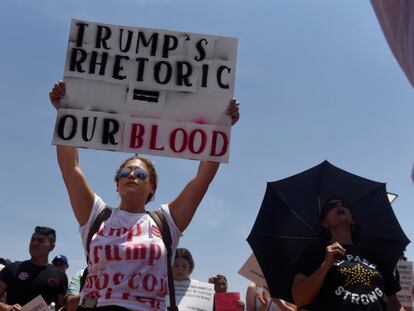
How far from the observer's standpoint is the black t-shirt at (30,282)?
639 centimetres

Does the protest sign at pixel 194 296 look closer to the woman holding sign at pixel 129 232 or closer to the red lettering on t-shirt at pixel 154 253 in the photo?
the woman holding sign at pixel 129 232

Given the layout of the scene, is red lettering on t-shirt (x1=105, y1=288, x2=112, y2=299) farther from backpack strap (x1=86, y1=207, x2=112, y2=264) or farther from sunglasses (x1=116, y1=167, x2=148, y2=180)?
sunglasses (x1=116, y1=167, x2=148, y2=180)

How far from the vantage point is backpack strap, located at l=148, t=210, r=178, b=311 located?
11.0ft

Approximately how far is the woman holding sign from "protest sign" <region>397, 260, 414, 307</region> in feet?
10.6

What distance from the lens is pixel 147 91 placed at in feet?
13.9

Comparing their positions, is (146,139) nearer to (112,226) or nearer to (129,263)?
(112,226)

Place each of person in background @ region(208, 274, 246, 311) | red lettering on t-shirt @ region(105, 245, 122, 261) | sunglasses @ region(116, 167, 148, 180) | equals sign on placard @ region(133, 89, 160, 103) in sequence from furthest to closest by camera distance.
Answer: person in background @ region(208, 274, 246, 311), equals sign on placard @ region(133, 89, 160, 103), sunglasses @ region(116, 167, 148, 180), red lettering on t-shirt @ region(105, 245, 122, 261)

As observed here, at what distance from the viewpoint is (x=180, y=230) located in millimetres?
3621

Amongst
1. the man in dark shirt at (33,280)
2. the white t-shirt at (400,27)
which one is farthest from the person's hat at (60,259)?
the white t-shirt at (400,27)

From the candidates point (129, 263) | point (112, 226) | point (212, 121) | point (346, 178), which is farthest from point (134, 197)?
point (346, 178)

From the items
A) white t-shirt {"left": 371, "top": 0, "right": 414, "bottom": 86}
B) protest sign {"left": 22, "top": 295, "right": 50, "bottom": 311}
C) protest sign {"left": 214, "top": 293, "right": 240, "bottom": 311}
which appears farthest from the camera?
protest sign {"left": 214, "top": 293, "right": 240, "bottom": 311}

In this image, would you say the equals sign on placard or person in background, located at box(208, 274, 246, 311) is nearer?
the equals sign on placard

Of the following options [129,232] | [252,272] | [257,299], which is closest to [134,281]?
[129,232]

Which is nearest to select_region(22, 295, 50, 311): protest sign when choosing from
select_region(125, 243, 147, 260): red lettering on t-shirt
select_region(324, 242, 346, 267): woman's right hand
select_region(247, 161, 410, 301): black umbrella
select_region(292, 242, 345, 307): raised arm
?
select_region(247, 161, 410, 301): black umbrella
